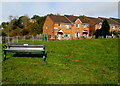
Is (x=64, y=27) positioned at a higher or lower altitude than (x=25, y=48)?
higher

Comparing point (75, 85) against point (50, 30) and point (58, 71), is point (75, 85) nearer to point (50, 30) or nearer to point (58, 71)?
point (58, 71)

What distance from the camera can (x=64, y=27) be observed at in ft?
151

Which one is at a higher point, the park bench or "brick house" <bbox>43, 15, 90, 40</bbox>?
"brick house" <bbox>43, 15, 90, 40</bbox>

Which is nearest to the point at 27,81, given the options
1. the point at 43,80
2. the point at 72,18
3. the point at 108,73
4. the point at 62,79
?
the point at 43,80

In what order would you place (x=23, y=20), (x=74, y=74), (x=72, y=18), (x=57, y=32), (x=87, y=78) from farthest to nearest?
(x=23, y=20) → (x=72, y=18) → (x=57, y=32) → (x=74, y=74) → (x=87, y=78)

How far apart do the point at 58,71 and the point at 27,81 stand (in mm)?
1588

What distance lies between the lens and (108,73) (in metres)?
6.16

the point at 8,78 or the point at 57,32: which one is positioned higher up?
A: the point at 57,32

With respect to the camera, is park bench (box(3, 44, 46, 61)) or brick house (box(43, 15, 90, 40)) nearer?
park bench (box(3, 44, 46, 61))

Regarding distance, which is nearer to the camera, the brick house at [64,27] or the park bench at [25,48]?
the park bench at [25,48]

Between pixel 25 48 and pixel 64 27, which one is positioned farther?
pixel 64 27

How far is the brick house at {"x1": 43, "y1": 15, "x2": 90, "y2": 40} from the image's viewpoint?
146ft

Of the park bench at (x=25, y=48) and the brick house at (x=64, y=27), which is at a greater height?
the brick house at (x=64, y=27)

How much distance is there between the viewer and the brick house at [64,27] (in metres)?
44.5
